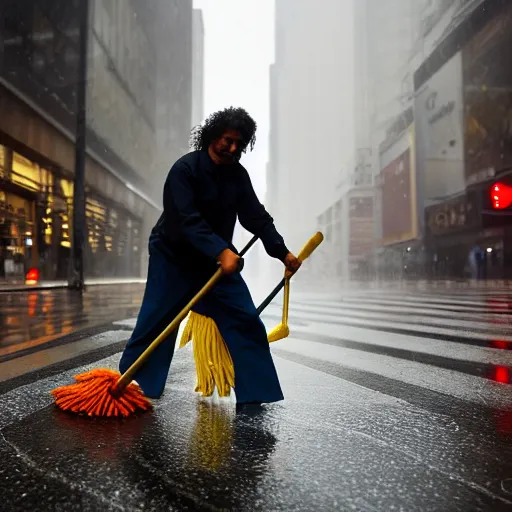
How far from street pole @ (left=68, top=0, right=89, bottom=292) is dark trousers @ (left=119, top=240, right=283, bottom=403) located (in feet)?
40.6

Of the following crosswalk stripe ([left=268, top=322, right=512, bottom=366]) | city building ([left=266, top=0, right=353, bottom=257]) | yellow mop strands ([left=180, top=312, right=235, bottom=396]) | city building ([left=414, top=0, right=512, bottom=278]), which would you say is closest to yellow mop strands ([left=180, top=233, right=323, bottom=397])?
yellow mop strands ([left=180, top=312, right=235, bottom=396])

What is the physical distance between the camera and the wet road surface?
4.75ft

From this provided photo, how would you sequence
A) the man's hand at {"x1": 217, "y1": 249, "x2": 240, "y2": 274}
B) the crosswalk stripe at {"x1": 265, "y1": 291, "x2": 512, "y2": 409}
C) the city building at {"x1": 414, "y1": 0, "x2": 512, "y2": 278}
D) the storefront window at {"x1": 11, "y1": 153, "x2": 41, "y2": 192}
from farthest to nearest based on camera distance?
1. the city building at {"x1": 414, "y1": 0, "x2": 512, "y2": 278}
2. the storefront window at {"x1": 11, "y1": 153, "x2": 41, "y2": 192}
3. the crosswalk stripe at {"x1": 265, "y1": 291, "x2": 512, "y2": 409}
4. the man's hand at {"x1": 217, "y1": 249, "x2": 240, "y2": 274}

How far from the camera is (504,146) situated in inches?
1019

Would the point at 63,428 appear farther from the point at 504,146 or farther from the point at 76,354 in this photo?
the point at 504,146

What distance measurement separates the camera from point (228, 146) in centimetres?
251

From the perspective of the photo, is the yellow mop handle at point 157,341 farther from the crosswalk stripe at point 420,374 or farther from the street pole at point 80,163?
the street pole at point 80,163

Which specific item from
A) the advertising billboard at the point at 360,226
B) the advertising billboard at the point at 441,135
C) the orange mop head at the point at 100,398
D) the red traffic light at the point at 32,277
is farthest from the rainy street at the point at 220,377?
the advertising billboard at the point at 360,226

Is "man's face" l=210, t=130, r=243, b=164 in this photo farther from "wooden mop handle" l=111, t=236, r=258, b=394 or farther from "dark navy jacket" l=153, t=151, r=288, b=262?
"wooden mop handle" l=111, t=236, r=258, b=394

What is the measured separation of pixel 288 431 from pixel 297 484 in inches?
21.5

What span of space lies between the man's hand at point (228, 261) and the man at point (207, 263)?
0.02 meters

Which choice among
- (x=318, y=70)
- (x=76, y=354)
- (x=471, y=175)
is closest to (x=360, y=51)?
(x=471, y=175)

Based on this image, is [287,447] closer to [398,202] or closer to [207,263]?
[207,263]

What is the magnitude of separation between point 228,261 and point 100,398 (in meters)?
0.82
